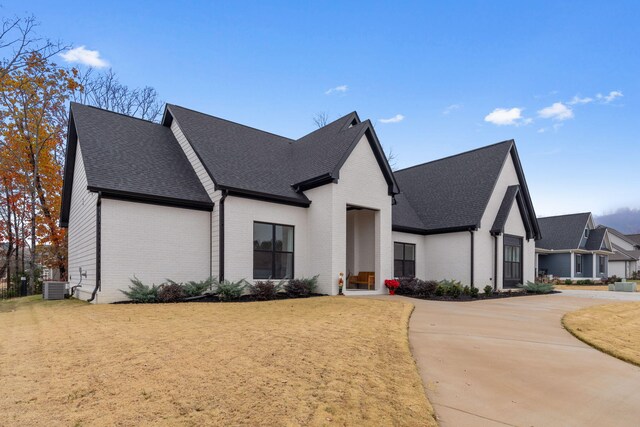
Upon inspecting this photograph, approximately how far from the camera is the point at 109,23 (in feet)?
56.1

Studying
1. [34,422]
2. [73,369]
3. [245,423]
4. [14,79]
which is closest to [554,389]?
[245,423]

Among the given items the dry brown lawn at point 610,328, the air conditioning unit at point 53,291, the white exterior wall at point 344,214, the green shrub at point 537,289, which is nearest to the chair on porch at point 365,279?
the white exterior wall at point 344,214

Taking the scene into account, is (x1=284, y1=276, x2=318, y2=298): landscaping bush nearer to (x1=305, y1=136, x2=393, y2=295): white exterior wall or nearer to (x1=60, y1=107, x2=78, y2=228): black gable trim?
(x1=305, y1=136, x2=393, y2=295): white exterior wall

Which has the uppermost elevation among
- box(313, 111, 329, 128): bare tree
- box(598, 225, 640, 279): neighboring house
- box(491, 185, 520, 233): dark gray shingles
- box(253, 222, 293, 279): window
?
box(313, 111, 329, 128): bare tree

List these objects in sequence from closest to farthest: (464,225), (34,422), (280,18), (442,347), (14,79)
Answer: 1. (34,422)
2. (442,347)
3. (280,18)
4. (464,225)
5. (14,79)

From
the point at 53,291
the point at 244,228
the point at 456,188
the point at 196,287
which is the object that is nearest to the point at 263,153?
the point at 244,228

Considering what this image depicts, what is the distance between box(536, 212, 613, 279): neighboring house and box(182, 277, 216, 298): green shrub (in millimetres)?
31493

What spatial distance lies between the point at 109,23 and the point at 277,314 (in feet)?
52.1

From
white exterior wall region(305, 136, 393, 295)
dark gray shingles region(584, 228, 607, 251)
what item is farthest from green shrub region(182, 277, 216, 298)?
dark gray shingles region(584, 228, 607, 251)

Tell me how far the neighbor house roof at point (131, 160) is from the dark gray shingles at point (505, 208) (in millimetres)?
14529

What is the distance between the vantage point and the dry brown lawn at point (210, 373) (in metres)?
3.57

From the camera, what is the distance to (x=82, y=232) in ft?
49.2

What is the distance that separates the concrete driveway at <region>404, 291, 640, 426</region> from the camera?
4.00m

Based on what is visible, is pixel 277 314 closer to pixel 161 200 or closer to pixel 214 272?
pixel 214 272
